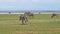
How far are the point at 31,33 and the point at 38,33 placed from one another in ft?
2.06

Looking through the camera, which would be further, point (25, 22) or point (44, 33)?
point (25, 22)

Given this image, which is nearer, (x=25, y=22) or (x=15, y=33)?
(x=15, y=33)

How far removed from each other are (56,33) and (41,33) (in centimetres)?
133

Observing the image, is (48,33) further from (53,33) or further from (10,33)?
(10,33)

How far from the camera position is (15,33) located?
68.6 feet

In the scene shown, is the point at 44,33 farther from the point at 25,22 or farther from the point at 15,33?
the point at 25,22

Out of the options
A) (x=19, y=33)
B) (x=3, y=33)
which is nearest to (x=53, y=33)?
(x=19, y=33)

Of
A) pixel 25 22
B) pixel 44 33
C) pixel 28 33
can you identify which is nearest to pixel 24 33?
pixel 28 33

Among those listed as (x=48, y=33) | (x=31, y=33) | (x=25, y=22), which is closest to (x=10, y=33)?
(x=31, y=33)

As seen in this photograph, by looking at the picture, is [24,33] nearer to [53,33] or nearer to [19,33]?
[19,33]

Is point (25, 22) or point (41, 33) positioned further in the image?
point (25, 22)

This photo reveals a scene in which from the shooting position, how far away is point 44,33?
67.4 feet

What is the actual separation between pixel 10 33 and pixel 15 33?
45 centimetres

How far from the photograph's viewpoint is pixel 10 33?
20.8 m
